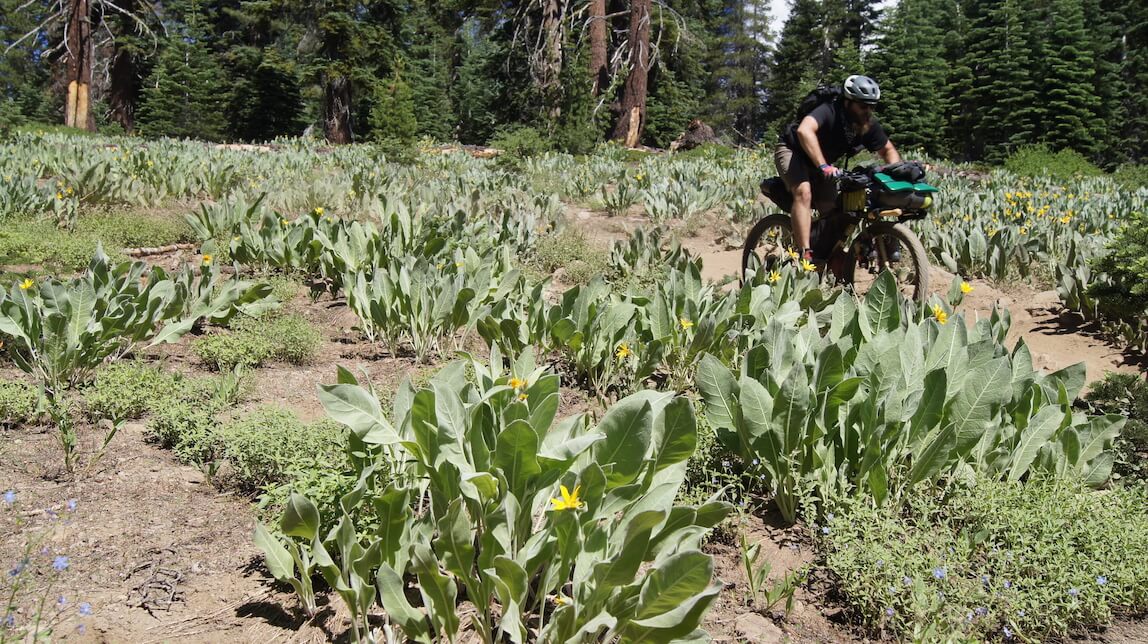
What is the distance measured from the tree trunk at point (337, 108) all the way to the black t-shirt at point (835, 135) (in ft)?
80.3

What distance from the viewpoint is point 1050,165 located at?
17688 millimetres

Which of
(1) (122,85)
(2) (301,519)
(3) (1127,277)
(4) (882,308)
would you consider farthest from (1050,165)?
(1) (122,85)

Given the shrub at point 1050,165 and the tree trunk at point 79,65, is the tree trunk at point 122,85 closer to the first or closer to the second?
the tree trunk at point 79,65

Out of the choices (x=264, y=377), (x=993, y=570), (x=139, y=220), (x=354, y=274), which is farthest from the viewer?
(x=139, y=220)

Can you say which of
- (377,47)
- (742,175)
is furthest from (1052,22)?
(742,175)

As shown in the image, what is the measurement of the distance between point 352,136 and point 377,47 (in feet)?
11.6

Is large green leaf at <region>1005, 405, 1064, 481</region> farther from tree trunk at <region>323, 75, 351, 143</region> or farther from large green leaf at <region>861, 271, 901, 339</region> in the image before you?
tree trunk at <region>323, 75, 351, 143</region>

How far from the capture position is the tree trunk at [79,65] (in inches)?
880

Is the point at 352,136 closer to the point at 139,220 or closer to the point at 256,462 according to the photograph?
the point at 139,220

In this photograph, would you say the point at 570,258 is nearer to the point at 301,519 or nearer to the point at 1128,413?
the point at 1128,413

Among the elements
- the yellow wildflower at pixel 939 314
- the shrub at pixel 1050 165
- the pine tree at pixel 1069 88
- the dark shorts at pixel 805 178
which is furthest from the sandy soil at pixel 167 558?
the pine tree at pixel 1069 88

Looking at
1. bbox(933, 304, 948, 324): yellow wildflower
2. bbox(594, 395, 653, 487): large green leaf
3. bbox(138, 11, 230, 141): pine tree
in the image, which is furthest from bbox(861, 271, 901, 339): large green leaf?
bbox(138, 11, 230, 141): pine tree

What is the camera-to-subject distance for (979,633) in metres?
1.99

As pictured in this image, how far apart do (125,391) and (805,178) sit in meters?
4.37
